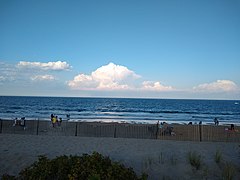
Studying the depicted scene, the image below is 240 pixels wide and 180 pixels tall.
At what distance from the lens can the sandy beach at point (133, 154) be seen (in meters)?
8.39

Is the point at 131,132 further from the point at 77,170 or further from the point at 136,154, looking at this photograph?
the point at 77,170

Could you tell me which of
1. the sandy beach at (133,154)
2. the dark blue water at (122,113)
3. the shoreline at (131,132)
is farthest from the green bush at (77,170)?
the dark blue water at (122,113)

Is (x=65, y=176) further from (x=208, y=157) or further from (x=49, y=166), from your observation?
(x=208, y=157)

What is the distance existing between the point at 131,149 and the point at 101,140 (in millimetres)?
3152

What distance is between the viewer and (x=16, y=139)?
14.2 meters

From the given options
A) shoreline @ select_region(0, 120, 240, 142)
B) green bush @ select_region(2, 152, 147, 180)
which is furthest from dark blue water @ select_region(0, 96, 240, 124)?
green bush @ select_region(2, 152, 147, 180)

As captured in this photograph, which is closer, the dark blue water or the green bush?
the green bush

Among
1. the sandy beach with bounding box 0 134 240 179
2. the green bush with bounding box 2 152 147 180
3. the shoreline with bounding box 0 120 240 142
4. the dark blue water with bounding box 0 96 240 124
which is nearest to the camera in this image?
the green bush with bounding box 2 152 147 180

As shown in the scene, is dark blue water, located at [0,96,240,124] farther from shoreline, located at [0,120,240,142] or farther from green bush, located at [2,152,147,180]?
green bush, located at [2,152,147,180]

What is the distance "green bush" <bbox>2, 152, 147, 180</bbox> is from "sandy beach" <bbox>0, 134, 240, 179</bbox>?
2.73 metres

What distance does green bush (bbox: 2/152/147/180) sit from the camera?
543 centimetres

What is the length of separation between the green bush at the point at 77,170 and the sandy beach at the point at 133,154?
273 cm

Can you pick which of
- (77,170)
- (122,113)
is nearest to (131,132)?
(77,170)

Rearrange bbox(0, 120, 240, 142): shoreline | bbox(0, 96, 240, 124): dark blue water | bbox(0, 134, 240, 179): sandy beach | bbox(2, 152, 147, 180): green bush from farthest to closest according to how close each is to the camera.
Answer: bbox(0, 96, 240, 124): dark blue water, bbox(0, 120, 240, 142): shoreline, bbox(0, 134, 240, 179): sandy beach, bbox(2, 152, 147, 180): green bush
